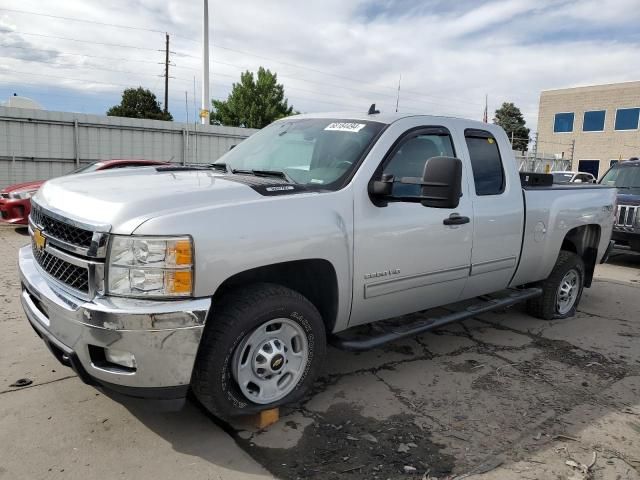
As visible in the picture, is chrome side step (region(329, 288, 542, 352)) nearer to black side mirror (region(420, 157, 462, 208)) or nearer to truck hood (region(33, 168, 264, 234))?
black side mirror (region(420, 157, 462, 208))

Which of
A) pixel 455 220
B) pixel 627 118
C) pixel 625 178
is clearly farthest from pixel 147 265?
pixel 627 118

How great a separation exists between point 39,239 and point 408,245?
2343mm

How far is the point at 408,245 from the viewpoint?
351 centimetres

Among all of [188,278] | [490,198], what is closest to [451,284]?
[490,198]

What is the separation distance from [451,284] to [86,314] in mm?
2636

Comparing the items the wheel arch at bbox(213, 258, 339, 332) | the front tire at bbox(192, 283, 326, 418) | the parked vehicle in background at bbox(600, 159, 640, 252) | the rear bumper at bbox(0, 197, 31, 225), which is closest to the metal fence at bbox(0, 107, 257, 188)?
the rear bumper at bbox(0, 197, 31, 225)

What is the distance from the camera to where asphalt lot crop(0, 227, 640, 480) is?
Result: 2.73m

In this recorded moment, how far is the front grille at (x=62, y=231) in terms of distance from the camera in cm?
262

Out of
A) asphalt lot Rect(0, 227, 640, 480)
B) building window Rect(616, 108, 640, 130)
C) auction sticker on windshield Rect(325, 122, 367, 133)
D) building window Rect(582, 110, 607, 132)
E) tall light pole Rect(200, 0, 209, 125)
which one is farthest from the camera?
building window Rect(582, 110, 607, 132)

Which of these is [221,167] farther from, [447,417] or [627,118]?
[627,118]

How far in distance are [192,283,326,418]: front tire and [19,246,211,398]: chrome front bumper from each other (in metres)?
0.16

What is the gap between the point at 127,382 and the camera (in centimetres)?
256

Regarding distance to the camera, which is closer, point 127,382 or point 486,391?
point 127,382

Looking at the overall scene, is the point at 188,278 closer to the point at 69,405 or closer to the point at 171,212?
the point at 171,212
